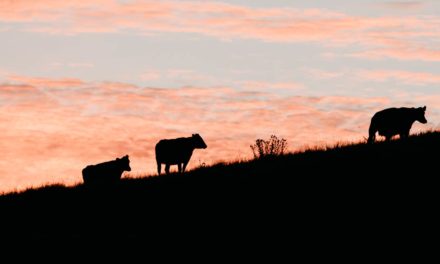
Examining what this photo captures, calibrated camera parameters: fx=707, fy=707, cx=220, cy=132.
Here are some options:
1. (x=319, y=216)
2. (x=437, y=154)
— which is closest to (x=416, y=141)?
(x=437, y=154)

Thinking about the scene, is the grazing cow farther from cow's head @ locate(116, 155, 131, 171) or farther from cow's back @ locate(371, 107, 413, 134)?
cow's back @ locate(371, 107, 413, 134)

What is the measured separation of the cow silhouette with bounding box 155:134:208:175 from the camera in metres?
31.1

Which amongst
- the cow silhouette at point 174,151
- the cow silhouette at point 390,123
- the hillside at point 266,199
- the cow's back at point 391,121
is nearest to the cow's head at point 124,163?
the cow silhouette at point 174,151

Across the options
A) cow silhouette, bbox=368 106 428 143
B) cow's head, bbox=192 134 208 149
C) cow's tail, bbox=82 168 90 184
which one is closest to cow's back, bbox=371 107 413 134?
cow silhouette, bbox=368 106 428 143

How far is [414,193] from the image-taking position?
16062mm

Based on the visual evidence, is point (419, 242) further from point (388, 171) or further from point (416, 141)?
point (416, 141)

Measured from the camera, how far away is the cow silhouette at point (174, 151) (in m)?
31.1

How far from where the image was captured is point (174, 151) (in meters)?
31.4

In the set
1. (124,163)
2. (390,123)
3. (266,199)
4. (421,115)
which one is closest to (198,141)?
(124,163)

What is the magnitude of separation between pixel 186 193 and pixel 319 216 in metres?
6.27

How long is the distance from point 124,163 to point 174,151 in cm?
229

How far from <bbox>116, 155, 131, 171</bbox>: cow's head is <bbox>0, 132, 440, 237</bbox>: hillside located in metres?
4.25

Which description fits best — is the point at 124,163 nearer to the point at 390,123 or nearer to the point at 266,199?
the point at 390,123

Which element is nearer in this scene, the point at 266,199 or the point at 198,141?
the point at 266,199
